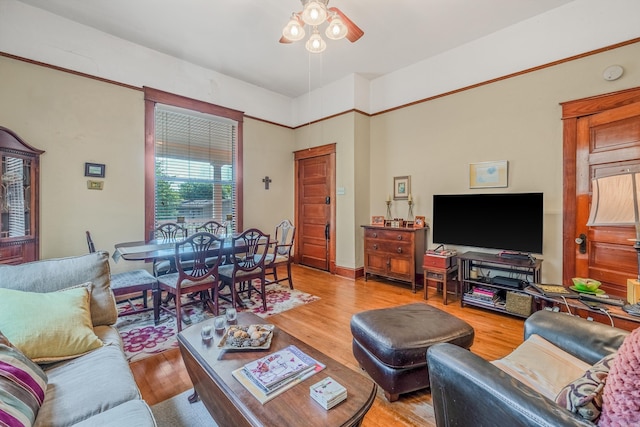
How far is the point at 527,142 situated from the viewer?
10.5ft

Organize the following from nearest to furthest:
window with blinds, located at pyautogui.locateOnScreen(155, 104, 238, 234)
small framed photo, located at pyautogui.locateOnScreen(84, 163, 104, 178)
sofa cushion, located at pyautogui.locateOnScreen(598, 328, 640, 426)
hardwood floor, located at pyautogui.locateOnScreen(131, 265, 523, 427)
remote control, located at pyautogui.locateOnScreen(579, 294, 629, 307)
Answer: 1. sofa cushion, located at pyautogui.locateOnScreen(598, 328, 640, 426)
2. hardwood floor, located at pyautogui.locateOnScreen(131, 265, 523, 427)
3. remote control, located at pyautogui.locateOnScreen(579, 294, 629, 307)
4. small framed photo, located at pyautogui.locateOnScreen(84, 163, 104, 178)
5. window with blinds, located at pyautogui.locateOnScreen(155, 104, 238, 234)

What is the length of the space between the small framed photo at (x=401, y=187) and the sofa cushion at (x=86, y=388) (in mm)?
3850

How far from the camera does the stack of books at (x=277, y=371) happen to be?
45.8 inches

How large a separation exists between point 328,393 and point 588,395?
0.83m

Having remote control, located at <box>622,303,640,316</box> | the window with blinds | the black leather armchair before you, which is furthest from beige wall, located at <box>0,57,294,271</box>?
remote control, located at <box>622,303,640,316</box>

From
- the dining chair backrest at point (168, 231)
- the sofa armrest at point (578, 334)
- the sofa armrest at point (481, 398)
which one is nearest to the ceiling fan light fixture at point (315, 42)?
the sofa armrest at point (481, 398)

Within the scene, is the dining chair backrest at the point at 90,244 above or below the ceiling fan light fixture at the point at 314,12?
below

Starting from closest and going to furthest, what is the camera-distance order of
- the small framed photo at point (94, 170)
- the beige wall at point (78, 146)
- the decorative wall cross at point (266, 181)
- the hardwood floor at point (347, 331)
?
the hardwood floor at point (347, 331)
the beige wall at point (78, 146)
the small framed photo at point (94, 170)
the decorative wall cross at point (266, 181)

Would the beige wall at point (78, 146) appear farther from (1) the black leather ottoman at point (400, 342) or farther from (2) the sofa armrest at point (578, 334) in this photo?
(2) the sofa armrest at point (578, 334)

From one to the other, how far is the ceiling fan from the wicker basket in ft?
9.89

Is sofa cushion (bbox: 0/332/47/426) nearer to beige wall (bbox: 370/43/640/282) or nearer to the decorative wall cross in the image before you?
beige wall (bbox: 370/43/640/282)

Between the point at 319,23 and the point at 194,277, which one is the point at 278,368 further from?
the point at 319,23

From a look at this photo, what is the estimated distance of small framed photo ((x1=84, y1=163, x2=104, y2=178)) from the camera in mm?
3314

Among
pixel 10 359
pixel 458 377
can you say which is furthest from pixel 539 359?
pixel 10 359
